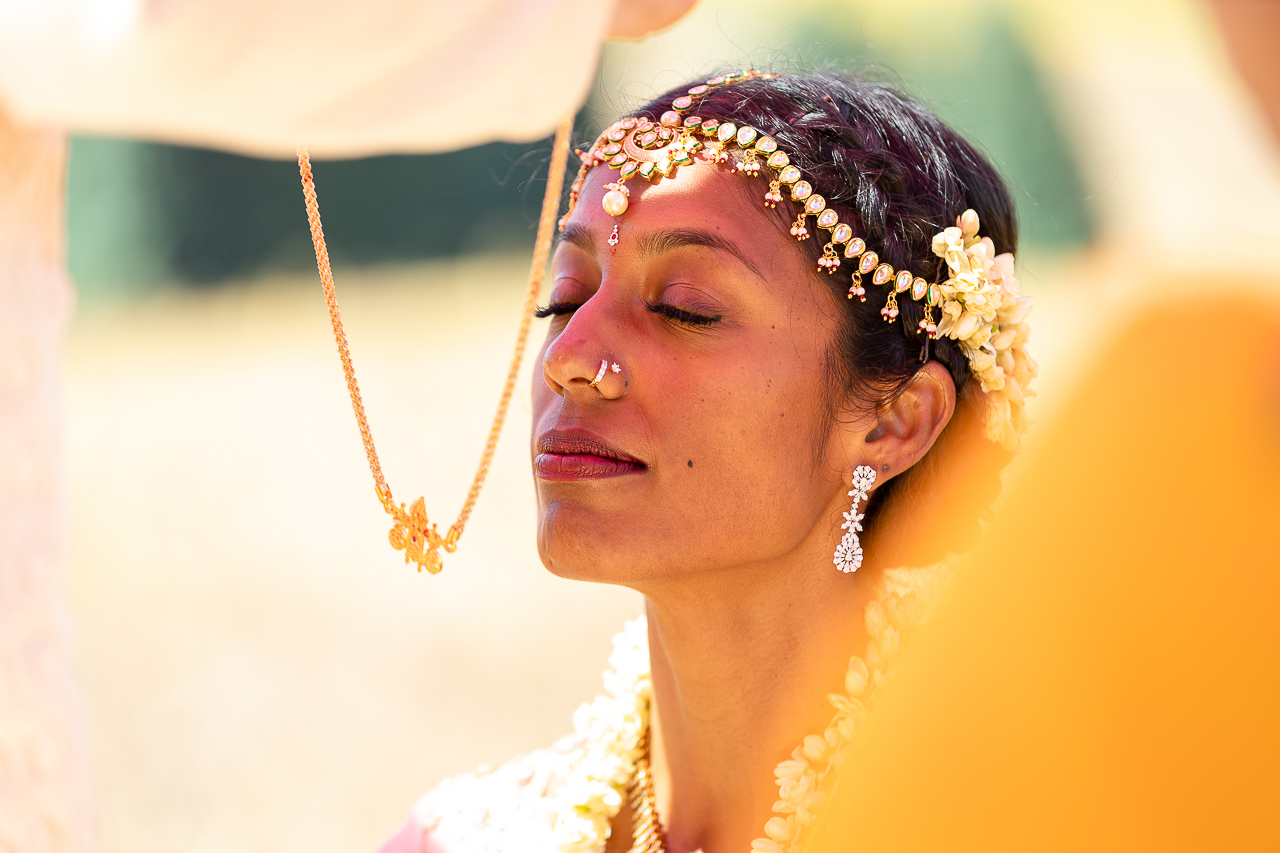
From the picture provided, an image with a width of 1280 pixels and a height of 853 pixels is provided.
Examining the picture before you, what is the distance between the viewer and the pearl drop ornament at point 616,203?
1981mm

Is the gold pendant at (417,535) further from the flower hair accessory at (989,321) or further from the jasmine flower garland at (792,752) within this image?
the flower hair accessory at (989,321)

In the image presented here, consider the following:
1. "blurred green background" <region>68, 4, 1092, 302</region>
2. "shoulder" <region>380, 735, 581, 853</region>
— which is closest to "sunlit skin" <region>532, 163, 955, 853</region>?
"shoulder" <region>380, 735, 581, 853</region>

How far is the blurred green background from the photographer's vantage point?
10.2 metres

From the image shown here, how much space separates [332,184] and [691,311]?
9.76 m

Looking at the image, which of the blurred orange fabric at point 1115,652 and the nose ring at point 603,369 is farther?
the nose ring at point 603,369

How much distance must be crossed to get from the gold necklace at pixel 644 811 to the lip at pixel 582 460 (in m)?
0.63

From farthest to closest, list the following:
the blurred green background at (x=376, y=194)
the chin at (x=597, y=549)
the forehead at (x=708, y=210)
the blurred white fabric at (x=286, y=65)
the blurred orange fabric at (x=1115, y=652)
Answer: the blurred green background at (x=376, y=194) < the forehead at (x=708, y=210) < the chin at (x=597, y=549) < the blurred white fabric at (x=286, y=65) < the blurred orange fabric at (x=1115, y=652)

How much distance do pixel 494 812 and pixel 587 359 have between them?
0.92 meters

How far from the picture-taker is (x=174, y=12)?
47.3 inches

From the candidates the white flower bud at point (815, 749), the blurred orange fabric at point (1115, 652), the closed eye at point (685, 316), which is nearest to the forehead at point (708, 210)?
the closed eye at point (685, 316)

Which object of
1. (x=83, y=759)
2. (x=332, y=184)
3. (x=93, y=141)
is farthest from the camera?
(x=332, y=184)

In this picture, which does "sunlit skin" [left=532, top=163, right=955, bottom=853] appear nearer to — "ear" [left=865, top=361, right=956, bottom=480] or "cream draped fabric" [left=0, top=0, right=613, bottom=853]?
"ear" [left=865, top=361, right=956, bottom=480]

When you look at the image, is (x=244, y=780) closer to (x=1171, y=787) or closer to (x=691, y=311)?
(x=691, y=311)

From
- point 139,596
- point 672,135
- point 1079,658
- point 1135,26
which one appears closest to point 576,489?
point 672,135
